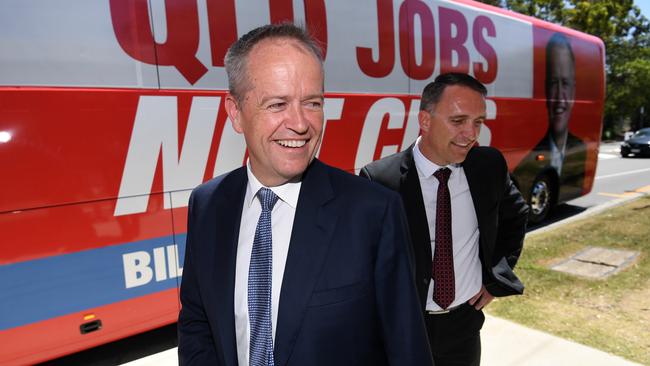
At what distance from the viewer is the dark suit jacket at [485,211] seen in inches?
90.7

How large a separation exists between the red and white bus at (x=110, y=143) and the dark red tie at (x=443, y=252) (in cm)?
225

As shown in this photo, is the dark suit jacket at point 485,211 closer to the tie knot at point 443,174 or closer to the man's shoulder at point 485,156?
the man's shoulder at point 485,156

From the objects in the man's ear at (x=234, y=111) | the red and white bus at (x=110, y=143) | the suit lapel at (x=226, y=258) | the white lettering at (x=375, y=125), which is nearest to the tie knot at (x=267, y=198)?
the suit lapel at (x=226, y=258)

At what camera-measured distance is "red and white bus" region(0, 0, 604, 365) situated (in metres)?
3.08

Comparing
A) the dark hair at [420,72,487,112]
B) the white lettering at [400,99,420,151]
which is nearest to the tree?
the white lettering at [400,99,420,151]

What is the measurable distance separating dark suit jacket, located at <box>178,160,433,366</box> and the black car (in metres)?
24.0

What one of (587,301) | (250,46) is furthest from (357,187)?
(587,301)

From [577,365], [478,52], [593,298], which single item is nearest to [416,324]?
[577,365]

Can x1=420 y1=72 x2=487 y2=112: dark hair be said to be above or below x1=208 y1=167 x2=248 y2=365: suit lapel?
above

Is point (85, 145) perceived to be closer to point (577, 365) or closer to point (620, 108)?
point (577, 365)

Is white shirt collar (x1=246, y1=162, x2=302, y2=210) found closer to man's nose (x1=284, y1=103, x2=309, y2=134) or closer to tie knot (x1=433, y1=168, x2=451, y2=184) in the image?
Answer: man's nose (x1=284, y1=103, x2=309, y2=134)

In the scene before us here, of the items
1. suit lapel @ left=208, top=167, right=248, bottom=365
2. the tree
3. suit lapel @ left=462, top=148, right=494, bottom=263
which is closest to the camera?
suit lapel @ left=208, top=167, right=248, bottom=365

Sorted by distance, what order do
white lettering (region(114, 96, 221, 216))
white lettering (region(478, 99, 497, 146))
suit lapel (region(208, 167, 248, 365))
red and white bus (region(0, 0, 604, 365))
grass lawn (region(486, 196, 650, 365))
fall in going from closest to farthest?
suit lapel (region(208, 167, 248, 365))
red and white bus (region(0, 0, 604, 365))
white lettering (region(114, 96, 221, 216))
grass lawn (region(486, 196, 650, 365))
white lettering (region(478, 99, 497, 146))

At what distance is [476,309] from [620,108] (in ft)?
143
